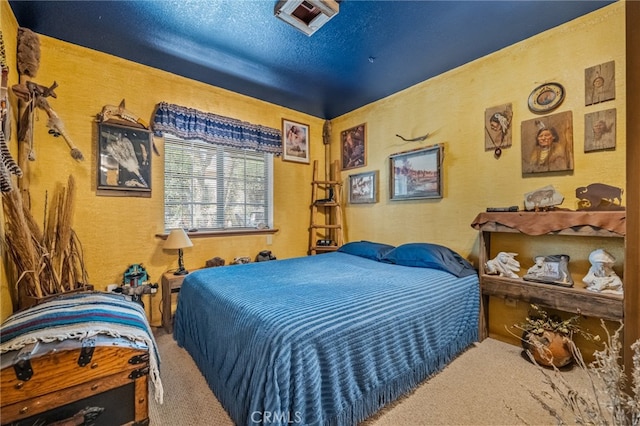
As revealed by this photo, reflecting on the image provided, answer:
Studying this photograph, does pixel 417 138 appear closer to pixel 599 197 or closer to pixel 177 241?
pixel 599 197

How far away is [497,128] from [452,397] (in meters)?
2.31

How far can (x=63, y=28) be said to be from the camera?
2191mm

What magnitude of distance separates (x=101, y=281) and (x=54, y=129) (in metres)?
1.38

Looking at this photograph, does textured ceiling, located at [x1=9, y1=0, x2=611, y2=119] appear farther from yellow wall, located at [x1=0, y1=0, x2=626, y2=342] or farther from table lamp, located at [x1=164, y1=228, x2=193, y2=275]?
table lamp, located at [x1=164, y1=228, x2=193, y2=275]

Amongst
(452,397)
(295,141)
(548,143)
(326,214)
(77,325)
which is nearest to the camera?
(77,325)

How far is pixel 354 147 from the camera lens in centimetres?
398

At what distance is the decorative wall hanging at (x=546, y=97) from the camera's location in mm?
2213

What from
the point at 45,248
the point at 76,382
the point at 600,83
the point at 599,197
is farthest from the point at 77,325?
the point at 600,83

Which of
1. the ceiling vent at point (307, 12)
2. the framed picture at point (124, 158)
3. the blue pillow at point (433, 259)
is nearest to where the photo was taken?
the ceiling vent at point (307, 12)

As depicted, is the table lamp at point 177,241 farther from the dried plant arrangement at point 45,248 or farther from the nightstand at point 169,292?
the dried plant arrangement at point 45,248

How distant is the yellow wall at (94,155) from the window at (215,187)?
15 cm

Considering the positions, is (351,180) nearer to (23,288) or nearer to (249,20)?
(249,20)

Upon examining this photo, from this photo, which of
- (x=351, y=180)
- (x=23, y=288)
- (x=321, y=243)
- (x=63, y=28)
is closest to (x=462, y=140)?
(x=351, y=180)

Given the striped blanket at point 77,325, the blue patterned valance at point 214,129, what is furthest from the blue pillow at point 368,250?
the striped blanket at point 77,325
